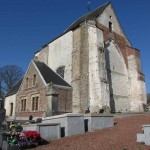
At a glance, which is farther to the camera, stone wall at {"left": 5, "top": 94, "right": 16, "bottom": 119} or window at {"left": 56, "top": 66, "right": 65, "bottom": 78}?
stone wall at {"left": 5, "top": 94, "right": 16, "bottom": 119}

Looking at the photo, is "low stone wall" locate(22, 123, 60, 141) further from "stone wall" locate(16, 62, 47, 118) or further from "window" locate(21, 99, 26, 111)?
"window" locate(21, 99, 26, 111)

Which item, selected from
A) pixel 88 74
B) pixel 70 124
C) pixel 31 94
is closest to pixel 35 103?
pixel 31 94

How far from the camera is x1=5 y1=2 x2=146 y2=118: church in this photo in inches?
908

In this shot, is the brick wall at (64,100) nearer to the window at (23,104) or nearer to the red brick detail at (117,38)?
the window at (23,104)

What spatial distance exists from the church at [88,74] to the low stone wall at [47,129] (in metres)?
9.74

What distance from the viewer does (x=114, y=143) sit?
336 inches

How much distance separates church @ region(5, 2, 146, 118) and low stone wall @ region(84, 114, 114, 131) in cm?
834

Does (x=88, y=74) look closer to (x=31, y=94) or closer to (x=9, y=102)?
(x=31, y=94)

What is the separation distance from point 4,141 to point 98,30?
64.9 feet

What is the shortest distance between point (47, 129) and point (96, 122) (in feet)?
12.4

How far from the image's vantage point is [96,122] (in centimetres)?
1301

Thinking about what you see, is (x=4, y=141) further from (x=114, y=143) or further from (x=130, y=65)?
(x=130, y=65)

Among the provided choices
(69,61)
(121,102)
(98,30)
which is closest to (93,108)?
(121,102)

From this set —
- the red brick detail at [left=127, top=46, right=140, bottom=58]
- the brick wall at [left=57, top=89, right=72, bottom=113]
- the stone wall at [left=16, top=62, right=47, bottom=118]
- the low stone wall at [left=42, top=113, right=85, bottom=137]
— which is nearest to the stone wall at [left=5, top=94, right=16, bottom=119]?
the stone wall at [left=16, top=62, right=47, bottom=118]
